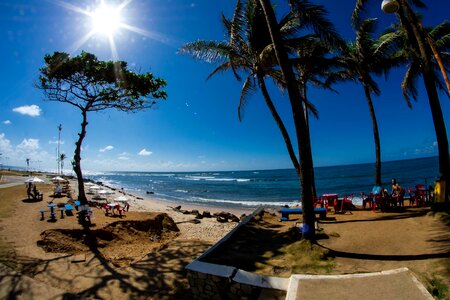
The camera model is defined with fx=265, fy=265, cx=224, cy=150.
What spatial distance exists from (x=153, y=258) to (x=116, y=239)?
10.4ft

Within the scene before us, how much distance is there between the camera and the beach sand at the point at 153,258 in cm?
556

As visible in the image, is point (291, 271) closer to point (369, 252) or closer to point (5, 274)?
point (369, 252)

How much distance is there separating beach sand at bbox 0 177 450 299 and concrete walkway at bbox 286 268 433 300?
344mm

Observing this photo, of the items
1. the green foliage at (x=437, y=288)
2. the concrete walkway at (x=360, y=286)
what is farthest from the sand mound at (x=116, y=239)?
the green foliage at (x=437, y=288)

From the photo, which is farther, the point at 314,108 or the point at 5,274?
the point at 314,108

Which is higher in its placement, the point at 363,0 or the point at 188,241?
the point at 363,0

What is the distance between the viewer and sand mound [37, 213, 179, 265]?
9.33 metres

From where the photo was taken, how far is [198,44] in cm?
1023

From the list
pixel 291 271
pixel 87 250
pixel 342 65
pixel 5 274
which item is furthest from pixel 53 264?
pixel 342 65

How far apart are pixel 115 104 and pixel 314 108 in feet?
34.4

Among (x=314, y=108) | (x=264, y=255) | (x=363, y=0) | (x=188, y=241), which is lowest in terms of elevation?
(x=188, y=241)

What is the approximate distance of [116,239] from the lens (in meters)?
11.3

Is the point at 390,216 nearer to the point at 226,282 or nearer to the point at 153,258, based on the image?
the point at 226,282

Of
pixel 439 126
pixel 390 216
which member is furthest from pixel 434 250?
pixel 439 126
